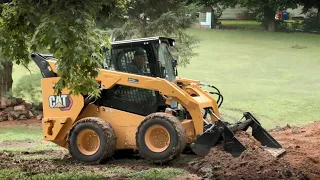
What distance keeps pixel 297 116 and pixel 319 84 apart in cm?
796

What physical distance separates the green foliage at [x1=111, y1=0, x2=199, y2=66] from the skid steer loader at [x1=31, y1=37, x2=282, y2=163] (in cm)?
685

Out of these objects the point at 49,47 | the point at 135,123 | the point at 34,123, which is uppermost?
the point at 49,47

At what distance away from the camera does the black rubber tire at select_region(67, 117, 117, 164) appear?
32.0 feet

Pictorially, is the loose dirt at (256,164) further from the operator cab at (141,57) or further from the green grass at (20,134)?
the green grass at (20,134)

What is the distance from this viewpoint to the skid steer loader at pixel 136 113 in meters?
9.43

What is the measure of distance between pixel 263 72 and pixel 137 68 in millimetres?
19420

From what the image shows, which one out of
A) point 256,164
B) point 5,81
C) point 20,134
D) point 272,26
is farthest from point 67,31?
point 272,26

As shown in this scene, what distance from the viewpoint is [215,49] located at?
1417 inches

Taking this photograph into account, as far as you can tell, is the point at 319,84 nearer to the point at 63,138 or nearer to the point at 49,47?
the point at 63,138

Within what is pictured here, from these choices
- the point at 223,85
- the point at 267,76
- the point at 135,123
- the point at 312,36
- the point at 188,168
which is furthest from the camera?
the point at 312,36

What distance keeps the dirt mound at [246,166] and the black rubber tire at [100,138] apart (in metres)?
1.47

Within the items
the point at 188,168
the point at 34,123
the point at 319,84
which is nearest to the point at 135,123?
the point at 188,168

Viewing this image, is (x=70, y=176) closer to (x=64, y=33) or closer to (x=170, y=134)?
(x=170, y=134)

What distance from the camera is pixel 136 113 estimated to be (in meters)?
10.2
